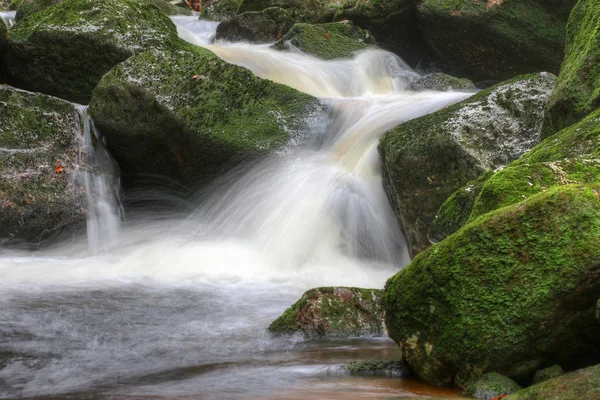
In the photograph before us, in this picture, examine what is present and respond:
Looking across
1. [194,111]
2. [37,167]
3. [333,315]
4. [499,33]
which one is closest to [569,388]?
[333,315]

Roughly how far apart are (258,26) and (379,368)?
470 inches

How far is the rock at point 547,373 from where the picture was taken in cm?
318

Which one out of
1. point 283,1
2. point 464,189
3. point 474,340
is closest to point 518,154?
point 464,189

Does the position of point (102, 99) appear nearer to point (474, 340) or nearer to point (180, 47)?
point (180, 47)

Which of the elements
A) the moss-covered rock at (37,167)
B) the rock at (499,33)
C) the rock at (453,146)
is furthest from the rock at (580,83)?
the rock at (499,33)

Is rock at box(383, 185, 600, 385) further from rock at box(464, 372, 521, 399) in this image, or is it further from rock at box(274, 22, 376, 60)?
rock at box(274, 22, 376, 60)

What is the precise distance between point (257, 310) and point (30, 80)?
22.4 ft

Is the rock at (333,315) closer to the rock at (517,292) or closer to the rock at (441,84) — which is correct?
the rock at (517,292)

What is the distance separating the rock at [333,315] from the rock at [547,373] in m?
2.04

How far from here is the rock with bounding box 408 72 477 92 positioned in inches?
468

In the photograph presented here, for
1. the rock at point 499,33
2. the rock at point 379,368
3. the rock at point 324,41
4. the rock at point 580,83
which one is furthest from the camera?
the rock at point 324,41

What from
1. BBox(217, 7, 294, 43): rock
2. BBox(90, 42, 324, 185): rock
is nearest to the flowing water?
BBox(90, 42, 324, 185): rock

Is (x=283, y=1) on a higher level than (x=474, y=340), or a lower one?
higher

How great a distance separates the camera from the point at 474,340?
11.0ft
